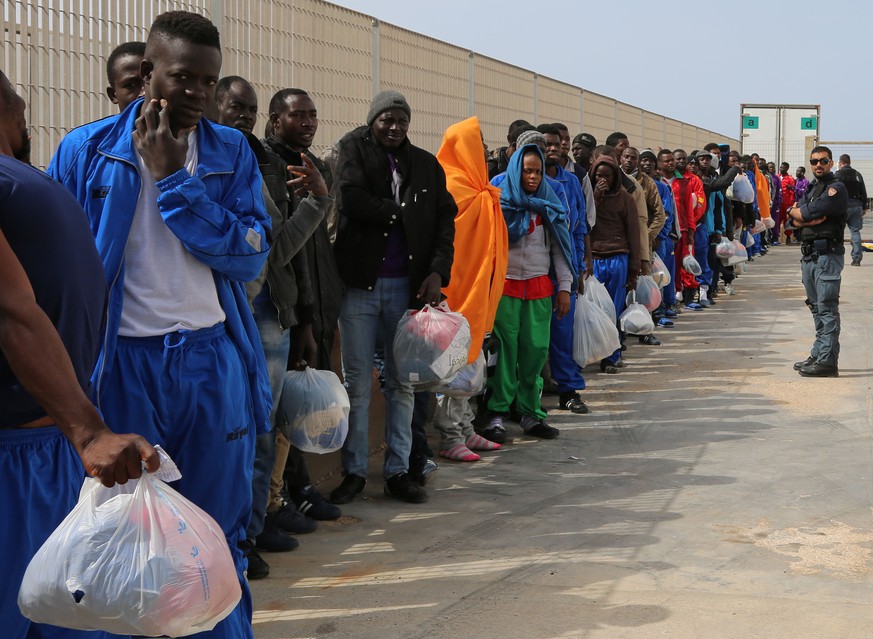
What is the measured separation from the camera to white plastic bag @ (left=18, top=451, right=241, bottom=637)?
8.42 feet

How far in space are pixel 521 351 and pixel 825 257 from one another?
169 inches

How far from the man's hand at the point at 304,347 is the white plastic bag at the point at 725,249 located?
40.3 ft

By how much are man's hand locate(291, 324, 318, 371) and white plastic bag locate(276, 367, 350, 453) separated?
4.8 inches

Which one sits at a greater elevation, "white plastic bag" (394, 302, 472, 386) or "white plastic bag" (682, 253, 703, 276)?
"white plastic bag" (682, 253, 703, 276)

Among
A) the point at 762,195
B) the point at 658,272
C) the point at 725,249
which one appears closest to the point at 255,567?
the point at 658,272

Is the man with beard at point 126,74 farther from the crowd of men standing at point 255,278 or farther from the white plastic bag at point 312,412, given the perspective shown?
the white plastic bag at point 312,412

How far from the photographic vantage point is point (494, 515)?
20.5 ft

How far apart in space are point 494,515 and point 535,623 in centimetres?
163

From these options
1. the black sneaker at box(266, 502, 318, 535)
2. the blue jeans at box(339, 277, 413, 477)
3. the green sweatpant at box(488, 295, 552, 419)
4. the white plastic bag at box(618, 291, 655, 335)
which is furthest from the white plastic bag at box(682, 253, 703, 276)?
the black sneaker at box(266, 502, 318, 535)

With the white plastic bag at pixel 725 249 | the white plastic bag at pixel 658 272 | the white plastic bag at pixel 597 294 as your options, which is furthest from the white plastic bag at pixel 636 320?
the white plastic bag at pixel 725 249

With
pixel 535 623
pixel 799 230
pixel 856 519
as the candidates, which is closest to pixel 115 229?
pixel 535 623

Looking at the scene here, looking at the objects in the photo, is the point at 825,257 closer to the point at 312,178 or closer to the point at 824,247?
the point at 824,247

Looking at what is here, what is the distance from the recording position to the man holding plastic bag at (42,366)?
247cm

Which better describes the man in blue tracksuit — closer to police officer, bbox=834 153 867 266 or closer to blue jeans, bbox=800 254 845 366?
blue jeans, bbox=800 254 845 366
